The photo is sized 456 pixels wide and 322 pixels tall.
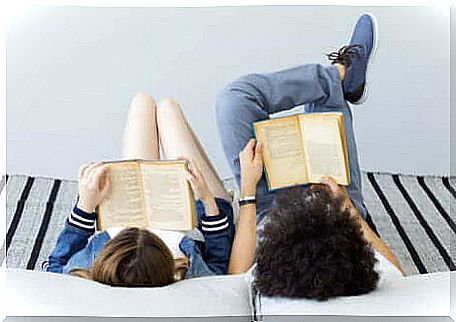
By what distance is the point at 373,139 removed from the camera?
182cm

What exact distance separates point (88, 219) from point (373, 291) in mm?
502

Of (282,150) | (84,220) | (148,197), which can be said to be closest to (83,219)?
(84,220)

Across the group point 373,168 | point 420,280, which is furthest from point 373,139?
point 420,280

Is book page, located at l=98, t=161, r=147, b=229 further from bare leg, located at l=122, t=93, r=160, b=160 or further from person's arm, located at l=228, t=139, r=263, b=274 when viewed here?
person's arm, located at l=228, t=139, r=263, b=274

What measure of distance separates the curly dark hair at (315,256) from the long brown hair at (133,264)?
0.15 meters

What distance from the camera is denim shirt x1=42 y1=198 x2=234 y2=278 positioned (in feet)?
5.55

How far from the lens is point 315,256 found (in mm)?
1554

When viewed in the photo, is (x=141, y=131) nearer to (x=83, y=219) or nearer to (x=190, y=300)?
(x=83, y=219)

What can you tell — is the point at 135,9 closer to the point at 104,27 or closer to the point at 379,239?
the point at 104,27

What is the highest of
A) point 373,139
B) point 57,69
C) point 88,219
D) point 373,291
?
point 57,69

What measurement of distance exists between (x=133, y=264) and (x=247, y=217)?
9.6 inches

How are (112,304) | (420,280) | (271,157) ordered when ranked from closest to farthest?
(112,304), (420,280), (271,157)

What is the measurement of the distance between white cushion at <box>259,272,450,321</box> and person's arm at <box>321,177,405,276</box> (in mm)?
72

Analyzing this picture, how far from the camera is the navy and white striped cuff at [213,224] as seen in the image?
5.68 ft
